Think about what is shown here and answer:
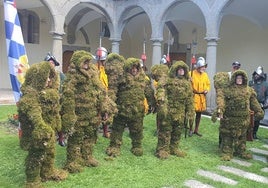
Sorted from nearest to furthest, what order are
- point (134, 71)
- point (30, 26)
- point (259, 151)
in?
point (134, 71) < point (259, 151) < point (30, 26)

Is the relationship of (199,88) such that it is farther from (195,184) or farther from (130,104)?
(195,184)

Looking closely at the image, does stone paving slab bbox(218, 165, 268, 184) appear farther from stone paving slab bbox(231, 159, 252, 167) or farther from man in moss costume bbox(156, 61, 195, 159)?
man in moss costume bbox(156, 61, 195, 159)

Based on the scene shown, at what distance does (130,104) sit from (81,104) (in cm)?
109

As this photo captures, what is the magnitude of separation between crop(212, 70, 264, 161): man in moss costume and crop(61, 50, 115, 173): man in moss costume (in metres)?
2.44

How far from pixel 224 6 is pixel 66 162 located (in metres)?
8.21

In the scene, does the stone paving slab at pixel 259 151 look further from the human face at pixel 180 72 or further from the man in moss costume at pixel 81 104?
the man in moss costume at pixel 81 104

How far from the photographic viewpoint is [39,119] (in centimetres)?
434

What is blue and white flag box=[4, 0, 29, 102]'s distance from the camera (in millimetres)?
6012

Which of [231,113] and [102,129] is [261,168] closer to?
[231,113]

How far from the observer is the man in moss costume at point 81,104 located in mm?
5281

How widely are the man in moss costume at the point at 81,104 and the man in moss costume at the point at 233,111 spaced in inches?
96.0

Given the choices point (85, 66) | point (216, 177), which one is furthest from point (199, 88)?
point (85, 66)

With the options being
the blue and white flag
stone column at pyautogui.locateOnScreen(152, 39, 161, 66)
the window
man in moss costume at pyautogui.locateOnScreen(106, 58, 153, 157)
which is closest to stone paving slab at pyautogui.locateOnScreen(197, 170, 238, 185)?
man in moss costume at pyautogui.locateOnScreen(106, 58, 153, 157)

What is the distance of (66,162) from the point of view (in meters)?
5.45
